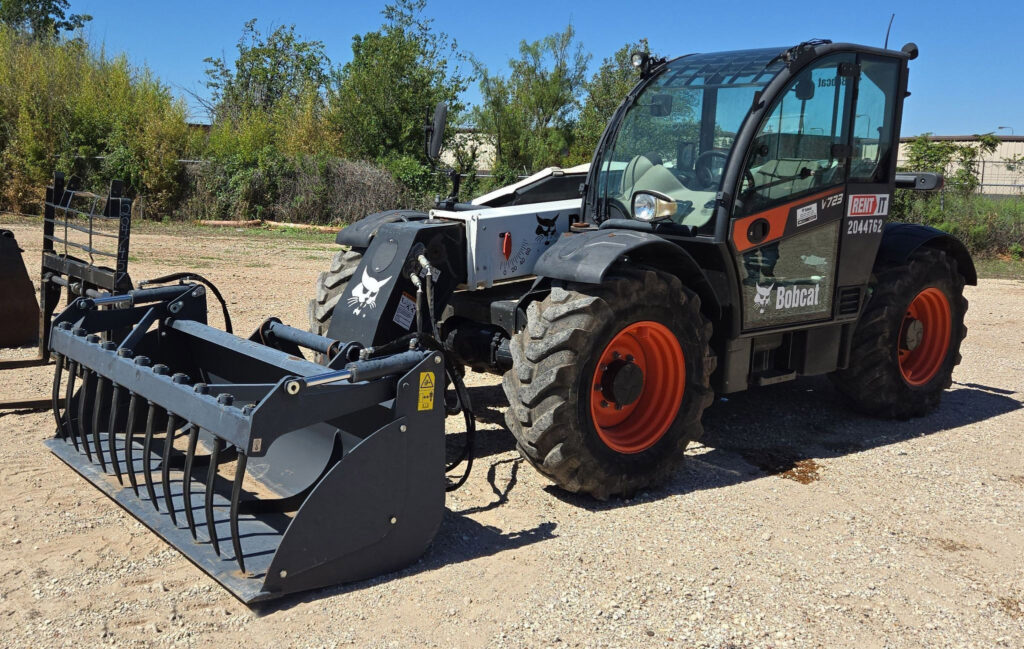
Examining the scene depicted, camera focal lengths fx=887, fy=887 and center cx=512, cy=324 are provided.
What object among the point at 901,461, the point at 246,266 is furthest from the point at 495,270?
the point at 246,266

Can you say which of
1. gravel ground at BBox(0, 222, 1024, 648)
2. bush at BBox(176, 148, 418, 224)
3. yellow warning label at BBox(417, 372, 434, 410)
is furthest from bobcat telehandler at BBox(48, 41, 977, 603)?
bush at BBox(176, 148, 418, 224)

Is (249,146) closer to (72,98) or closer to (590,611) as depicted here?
(72,98)

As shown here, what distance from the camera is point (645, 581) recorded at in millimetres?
3670

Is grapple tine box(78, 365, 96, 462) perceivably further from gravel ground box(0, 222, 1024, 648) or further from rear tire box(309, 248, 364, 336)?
rear tire box(309, 248, 364, 336)

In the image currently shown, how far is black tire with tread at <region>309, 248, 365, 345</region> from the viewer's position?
5.33m

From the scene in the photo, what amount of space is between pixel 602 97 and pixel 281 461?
2529cm

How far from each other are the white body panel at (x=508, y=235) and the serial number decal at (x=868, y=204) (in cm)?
167

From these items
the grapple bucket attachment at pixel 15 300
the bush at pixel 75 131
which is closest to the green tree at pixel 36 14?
the bush at pixel 75 131

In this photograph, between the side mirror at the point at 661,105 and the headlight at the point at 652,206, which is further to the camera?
the side mirror at the point at 661,105

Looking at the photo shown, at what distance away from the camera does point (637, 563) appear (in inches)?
151

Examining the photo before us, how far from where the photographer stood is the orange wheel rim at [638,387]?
4559 mm

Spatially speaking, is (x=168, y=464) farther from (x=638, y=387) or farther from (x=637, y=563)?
(x=638, y=387)

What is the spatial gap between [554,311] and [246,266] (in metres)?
9.74

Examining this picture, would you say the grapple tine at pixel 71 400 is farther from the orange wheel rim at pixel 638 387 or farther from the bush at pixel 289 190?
the bush at pixel 289 190
